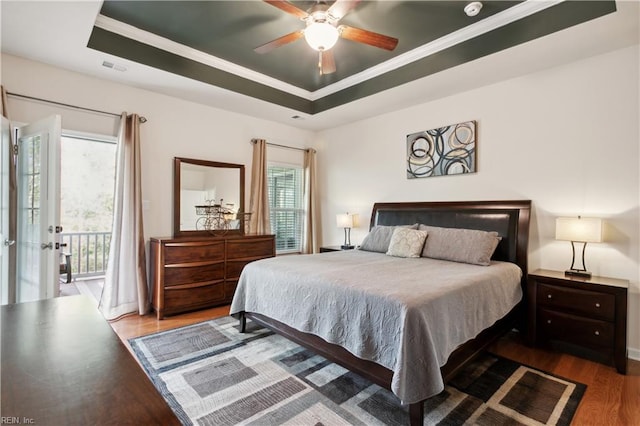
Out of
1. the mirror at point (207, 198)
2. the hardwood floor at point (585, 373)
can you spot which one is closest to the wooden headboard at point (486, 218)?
the hardwood floor at point (585, 373)

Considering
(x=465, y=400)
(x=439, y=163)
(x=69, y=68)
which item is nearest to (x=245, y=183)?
(x=69, y=68)

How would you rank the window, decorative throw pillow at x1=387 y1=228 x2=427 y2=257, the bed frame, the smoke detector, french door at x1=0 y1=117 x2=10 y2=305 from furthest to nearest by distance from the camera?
the window → decorative throw pillow at x1=387 y1=228 x2=427 y2=257 → french door at x1=0 y1=117 x2=10 y2=305 → the smoke detector → the bed frame

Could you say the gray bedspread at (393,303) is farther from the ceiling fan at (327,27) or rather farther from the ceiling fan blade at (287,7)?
the ceiling fan blade at (287,7)

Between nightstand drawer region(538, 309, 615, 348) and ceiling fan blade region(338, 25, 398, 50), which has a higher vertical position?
ceiling fan blade region(338, 25, 398, 50)

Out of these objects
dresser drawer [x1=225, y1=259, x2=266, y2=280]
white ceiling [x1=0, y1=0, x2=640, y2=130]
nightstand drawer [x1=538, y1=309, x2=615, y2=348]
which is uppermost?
white ceiling [x1=0, y1=0, x2=640, y2=130]

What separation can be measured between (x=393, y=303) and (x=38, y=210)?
3.19 m

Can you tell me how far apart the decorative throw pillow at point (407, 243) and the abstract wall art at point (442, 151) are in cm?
98

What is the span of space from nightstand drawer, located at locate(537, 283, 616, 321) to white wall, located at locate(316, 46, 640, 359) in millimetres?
461

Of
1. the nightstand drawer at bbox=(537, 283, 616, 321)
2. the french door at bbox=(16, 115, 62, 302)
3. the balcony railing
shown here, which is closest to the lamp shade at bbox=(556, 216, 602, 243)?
the nightstand drawer at bbox=(537, 283, 616, 321)

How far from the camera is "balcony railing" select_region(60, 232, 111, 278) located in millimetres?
5746

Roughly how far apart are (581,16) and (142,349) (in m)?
4.58

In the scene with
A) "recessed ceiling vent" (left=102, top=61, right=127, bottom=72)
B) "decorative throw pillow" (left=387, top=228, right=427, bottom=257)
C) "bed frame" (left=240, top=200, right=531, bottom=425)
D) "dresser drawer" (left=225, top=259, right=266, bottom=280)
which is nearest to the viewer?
Result: "bed frame" (left=240, top=200, right=531, bottom=425)

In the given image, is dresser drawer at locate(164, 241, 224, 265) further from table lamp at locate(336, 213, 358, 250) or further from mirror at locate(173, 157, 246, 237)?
table lamp at locate(336, 213, 358, 250)

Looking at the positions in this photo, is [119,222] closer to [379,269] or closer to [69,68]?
[69,68]
